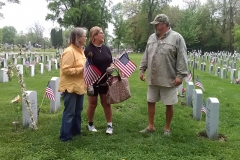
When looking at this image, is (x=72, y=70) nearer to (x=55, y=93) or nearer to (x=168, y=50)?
(x=168, y=50)

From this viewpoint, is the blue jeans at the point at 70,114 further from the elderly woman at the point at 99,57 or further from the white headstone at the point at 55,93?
the white headstone at the point at 55,93

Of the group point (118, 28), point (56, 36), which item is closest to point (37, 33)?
point (56, 36)

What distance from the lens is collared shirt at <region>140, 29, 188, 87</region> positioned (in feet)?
15.2

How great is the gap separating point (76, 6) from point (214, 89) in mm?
35130

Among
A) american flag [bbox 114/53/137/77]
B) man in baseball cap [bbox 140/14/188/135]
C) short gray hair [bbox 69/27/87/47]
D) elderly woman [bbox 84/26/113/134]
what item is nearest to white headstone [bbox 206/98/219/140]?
man in baseball cap [bbox 140/14/188/135]

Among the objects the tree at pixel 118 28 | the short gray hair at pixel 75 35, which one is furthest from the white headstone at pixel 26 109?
the tree at pixel 118 28

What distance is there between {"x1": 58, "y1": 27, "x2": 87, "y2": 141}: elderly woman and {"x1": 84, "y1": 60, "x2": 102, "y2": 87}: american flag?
0.09 meters

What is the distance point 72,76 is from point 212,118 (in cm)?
245

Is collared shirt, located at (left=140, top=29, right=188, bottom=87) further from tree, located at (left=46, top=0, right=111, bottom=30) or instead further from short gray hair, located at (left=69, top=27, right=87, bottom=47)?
tree, located at (left=46, top=0, right=111, bottom=30)

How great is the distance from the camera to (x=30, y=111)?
504cm

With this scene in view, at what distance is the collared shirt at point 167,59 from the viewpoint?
4637 millimetres

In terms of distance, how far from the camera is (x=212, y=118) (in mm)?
4852

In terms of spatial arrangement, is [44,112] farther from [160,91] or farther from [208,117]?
[208,117]

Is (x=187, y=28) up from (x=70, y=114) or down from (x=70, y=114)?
up
